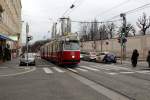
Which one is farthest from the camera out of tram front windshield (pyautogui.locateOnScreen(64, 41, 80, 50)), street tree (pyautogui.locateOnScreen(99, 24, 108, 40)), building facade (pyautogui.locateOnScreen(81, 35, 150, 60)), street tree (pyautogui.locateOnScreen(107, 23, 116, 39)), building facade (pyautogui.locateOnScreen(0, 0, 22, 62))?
A: street tree (pyautogui.locateOnScreen(107, 23, 116, 39))

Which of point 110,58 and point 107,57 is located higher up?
point 107,57

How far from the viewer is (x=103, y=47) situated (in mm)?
80750

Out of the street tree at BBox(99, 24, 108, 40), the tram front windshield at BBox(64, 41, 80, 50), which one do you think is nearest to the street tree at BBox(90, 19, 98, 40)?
the street tree at BBox(99, 24, 108, 40)

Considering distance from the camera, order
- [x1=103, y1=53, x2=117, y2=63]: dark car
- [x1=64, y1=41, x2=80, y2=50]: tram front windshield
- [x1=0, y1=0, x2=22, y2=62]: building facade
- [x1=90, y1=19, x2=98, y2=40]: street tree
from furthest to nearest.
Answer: [x1=90, y1=19, x2=98, y2=40]: street tree < [x1=0, y1=0, x2=22, y2=62]: building facade < [x1=103, y1=53, x2=117, y2=63]: dark car < [x1=64, y1=41, x2=80, y2=50]: tram front windshield

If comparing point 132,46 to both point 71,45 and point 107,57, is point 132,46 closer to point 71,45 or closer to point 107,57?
point 107,57

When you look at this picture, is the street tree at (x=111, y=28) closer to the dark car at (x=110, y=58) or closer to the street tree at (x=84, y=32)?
the street tree at (x=84, y=32)

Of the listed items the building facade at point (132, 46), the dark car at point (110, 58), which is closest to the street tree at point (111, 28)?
the building facade at point (132, 46)

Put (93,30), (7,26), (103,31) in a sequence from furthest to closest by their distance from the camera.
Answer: (103,31) < (93,30) < (7,26)

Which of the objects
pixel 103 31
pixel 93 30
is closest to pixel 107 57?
pixel 93 30

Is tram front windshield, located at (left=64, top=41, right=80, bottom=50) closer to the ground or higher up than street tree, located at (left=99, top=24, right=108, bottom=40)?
closer to the ground

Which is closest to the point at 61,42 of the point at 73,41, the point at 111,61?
the point at 73,41

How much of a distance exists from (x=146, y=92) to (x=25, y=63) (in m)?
28.1

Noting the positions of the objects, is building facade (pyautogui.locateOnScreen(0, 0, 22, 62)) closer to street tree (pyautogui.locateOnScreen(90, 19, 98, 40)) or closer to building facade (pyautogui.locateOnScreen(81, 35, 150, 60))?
building facade (pyautogui.locateOnScreen(81, 35, 150, 60))

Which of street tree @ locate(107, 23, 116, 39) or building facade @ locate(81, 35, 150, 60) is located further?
street tree @ locate(107, 23, 116, 39)
